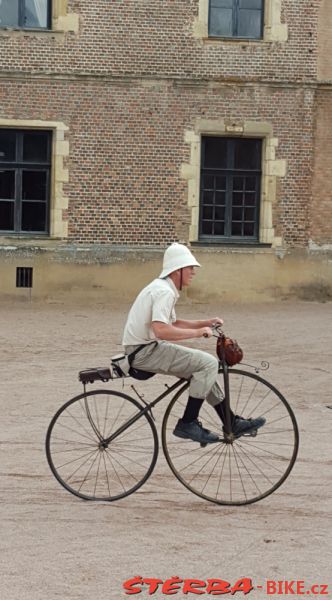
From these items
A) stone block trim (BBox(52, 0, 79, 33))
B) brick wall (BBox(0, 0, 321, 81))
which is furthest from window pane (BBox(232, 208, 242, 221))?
stone block trim (BBox(52, 0, 79, 33))

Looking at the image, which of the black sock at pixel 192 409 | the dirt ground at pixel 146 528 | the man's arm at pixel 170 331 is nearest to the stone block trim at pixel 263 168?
the dirt ground at pixel 146 528

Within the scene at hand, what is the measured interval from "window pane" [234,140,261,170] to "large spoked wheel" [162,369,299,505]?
1463 centimetres

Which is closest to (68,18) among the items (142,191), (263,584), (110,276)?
(142,191)

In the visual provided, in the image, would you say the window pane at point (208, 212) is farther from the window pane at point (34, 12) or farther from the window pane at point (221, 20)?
the window pane at point (34, 12)

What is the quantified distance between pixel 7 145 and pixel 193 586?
672 inches

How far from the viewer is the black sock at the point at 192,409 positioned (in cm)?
729

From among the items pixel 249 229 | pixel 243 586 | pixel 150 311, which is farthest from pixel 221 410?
pixel 249 229

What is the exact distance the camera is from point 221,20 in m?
22.1

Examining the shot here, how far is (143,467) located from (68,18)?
15.4 m

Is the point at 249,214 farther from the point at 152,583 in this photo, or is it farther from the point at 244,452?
the point at 152,583

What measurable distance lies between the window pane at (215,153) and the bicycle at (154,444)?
48.3ft

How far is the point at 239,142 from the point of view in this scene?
22.4 meters

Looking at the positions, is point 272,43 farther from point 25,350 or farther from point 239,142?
point 25,350

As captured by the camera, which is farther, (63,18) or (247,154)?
(247,154)
